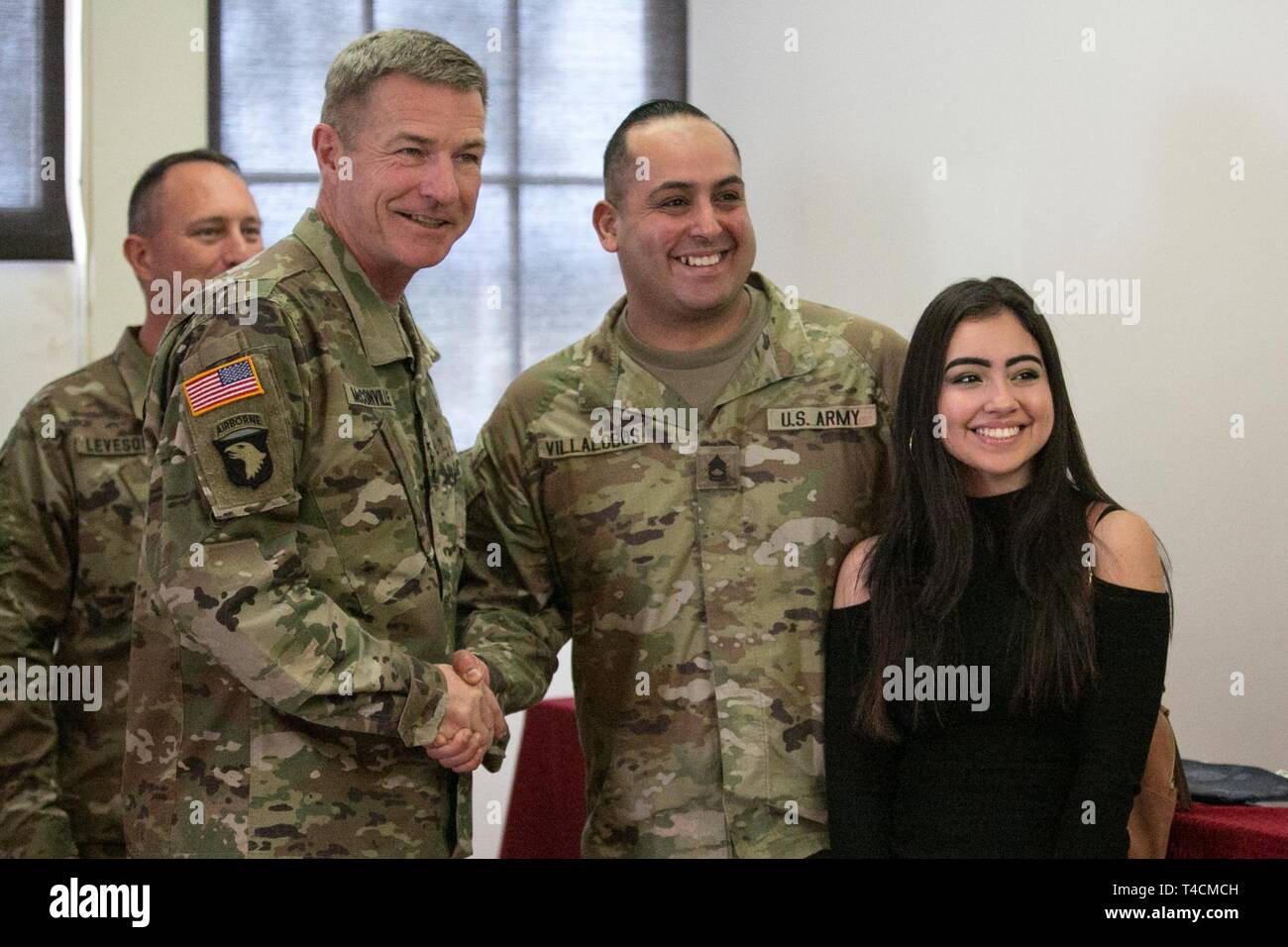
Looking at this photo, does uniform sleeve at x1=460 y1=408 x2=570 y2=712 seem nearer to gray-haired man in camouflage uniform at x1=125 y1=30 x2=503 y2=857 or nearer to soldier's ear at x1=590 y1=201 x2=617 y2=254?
gray-haired man in camouflage uniform at x1=125 y1=30 x2=503 y2=857

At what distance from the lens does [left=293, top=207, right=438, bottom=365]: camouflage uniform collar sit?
2061 mm

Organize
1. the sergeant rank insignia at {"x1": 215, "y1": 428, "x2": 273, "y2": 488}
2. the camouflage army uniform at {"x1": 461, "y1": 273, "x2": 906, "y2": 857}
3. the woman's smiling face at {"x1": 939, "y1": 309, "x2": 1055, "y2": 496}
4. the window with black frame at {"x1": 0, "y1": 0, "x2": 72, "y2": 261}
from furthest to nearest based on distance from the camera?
1. the window with black frame at {"x1": 0, "y1": 0, "x2": 72, "y2": 261}
2. the camouflage army uniform at {"x1": 461, "y1": 273, "x2": 906, "y2": 857}
3. the woman's smiling face at {"x1": 939, "y1": 309, "x2": 1055, "y2": 496}
4. the sergeant rank insignia at {"x1": 215, "y1": 428, "x2": 273, "y2": 488}

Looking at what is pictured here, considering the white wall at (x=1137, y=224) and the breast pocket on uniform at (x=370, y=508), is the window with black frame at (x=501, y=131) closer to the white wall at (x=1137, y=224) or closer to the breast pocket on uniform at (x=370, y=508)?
the white wall at (x=1137, y=224)

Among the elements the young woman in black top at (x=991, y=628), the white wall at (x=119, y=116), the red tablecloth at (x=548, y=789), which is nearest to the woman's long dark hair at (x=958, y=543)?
the young woman in black top at (x=991, y=628)

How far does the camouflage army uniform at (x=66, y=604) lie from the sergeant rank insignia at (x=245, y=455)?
2.62 feet

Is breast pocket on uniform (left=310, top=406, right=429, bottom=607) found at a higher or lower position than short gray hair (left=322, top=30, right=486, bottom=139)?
lower

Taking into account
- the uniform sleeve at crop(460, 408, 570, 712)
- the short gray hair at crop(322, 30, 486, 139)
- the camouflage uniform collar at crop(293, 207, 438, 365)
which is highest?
the short gray hair at crop(322, 30, 486, 139)

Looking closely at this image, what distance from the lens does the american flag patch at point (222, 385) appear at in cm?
188

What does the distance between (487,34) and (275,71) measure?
65cm

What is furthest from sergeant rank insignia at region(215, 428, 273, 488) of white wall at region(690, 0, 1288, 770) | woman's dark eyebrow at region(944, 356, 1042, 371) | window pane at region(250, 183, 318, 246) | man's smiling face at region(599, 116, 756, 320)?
window pane at region(250, 183, 318, 246)

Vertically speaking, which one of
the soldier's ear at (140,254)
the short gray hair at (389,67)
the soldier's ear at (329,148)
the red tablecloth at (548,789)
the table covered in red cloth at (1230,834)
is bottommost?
the red tablecloth at (548,789)

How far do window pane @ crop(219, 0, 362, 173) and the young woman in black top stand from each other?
2841 millimetres

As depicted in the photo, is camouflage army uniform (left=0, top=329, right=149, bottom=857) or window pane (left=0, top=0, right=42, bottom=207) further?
window pane (left=0, top=0, right=42, bottom=207)
